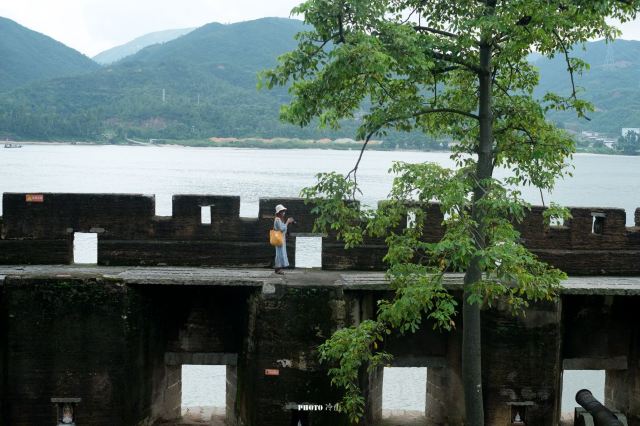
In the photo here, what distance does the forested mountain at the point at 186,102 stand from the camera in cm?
9462

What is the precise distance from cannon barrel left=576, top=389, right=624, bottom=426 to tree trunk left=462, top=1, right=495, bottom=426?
3.44 meters

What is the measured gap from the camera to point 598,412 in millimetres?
11508

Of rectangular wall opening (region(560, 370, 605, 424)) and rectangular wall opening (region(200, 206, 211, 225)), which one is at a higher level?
rectangular wall opening (region(200, 206, 211, 225))

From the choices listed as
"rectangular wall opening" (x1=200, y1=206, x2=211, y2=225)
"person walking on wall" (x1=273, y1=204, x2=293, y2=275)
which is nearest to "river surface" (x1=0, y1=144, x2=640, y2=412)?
"rectangular wall opening" (x1=200, y1=206, x2=211, y2=225)

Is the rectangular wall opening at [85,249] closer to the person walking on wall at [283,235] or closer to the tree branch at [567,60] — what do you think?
the person walking on wall at [283,235]

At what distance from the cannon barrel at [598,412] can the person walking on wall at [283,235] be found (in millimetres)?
4844

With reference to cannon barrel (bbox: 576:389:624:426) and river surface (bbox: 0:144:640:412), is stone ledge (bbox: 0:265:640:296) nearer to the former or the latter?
cannon barrel (bbox: 576:389:624:426)

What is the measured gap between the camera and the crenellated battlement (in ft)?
39.9

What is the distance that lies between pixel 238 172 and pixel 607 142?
146 ft

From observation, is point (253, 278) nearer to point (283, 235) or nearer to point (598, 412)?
point (283, 235)

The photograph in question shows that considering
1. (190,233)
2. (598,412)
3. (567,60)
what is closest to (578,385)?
(598,412)

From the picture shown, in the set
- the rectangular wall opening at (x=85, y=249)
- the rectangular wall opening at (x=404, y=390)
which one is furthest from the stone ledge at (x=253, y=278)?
the rectangular wall opening at (x=85, y=249)

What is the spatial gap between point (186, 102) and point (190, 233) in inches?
3534

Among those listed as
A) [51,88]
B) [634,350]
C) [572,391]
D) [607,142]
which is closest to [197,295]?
[634,350]
